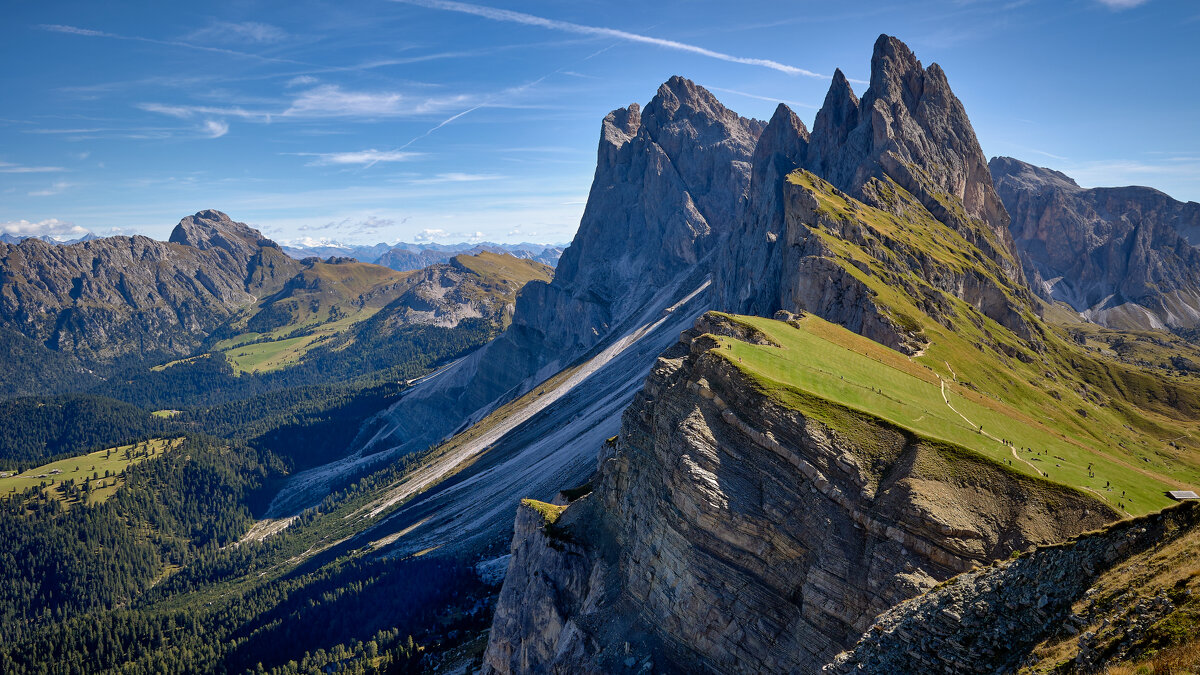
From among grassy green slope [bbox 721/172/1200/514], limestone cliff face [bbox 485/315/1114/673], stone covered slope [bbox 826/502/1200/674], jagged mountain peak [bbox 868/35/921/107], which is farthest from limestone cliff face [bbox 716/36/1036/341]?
stone covered slope [bbox 826/502/1200/674]

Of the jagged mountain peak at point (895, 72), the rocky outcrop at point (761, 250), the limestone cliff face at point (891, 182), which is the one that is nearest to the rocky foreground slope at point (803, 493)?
the rocky outcrop at point (761, 250)

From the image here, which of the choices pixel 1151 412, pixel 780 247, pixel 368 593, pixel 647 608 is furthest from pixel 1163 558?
pixel 368 593

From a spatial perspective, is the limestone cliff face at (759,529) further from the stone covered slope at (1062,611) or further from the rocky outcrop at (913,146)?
the rocky outcrop at (913,146)

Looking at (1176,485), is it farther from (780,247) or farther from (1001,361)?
(780,247)

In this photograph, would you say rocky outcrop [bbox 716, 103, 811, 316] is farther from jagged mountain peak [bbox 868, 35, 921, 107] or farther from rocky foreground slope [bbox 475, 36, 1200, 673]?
jagged mountain peak [bbox 868, 35, 921, 107]

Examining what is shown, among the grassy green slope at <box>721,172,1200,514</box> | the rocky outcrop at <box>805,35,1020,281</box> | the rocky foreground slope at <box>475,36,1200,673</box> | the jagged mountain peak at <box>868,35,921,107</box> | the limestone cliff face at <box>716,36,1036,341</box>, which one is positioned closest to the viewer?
the rocky foreground slope at <box>475,36,1200,673</box>

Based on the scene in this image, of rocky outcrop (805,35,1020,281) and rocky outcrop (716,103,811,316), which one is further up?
rocky outcrop (805,35,1020,281)

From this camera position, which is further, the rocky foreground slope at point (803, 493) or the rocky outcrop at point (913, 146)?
the rocky outcrop at point (913, 146)
